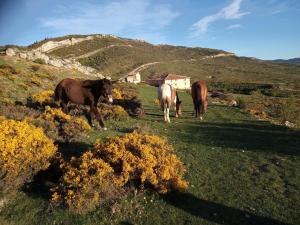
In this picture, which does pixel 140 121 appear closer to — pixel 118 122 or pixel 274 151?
pixel 118 122

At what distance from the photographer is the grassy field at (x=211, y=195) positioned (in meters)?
6.86

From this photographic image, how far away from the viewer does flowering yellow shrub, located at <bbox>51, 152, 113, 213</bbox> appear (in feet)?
22.9

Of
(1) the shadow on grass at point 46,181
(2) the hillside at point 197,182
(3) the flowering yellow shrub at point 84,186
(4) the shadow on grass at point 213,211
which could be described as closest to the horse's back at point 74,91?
(2) the hillside at point 197,182

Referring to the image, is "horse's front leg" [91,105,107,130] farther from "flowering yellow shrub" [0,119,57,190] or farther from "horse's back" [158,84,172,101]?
"horse's back" [158,84,172,101]

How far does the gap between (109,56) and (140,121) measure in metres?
121

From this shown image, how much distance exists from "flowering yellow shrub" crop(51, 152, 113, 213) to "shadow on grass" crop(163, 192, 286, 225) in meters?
1.75

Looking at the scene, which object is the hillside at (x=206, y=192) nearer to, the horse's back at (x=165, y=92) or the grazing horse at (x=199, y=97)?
the horse's back at (x=165, y=92)

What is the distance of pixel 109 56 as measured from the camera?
133 metres

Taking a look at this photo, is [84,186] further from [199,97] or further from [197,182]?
[199,97]

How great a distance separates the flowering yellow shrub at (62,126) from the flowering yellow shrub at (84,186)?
10.8 ft

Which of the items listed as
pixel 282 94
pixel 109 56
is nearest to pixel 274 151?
pixel 282 94

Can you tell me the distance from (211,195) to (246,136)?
7.56 meters

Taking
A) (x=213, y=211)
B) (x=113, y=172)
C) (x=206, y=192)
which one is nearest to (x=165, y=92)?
(x=206, y=192)

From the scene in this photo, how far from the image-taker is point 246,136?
14805 millimetres
